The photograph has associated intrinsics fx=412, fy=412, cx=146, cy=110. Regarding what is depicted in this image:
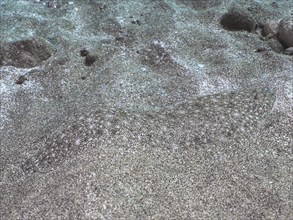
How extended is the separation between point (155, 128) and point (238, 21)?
3731 mm

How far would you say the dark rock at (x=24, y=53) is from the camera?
22.6 feet

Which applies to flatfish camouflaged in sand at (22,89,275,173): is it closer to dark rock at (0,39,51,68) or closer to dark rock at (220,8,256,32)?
dark rock at (0,39,51,68)

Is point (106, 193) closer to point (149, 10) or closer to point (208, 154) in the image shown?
point (208, 154)

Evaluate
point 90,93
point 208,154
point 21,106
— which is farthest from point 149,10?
point 208,154

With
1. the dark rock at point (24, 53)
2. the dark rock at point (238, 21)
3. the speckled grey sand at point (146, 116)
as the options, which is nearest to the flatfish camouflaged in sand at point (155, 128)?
the speckled grey sand at point (146, 116)

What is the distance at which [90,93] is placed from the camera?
6.25 meters

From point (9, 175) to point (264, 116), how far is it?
3349 millimetres

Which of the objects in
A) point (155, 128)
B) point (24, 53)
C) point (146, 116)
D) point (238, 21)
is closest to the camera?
point (155, 128)

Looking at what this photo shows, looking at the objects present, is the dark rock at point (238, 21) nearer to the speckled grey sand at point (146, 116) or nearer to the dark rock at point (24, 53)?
the speckled grey sand at point (146, 116)

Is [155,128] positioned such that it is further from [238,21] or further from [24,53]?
[238,21]

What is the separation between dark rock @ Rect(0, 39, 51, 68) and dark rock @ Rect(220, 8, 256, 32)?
3.37 m

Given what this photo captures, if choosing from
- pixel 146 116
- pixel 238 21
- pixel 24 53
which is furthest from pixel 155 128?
pixel 238 21

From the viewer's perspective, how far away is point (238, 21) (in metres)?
7.82

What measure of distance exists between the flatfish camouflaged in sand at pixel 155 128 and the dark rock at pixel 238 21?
2.60 metres
